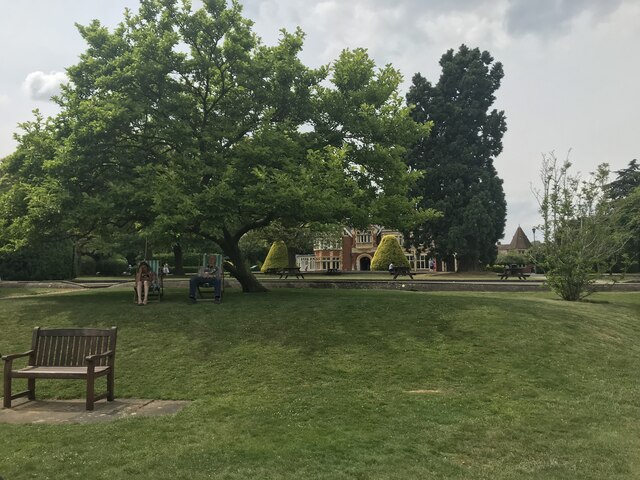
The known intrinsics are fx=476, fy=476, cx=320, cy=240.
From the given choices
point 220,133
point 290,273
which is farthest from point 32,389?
point 290,273

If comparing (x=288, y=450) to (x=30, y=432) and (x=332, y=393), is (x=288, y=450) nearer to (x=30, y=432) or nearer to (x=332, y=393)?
(x=332, y=393)

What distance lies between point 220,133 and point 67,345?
1080cm

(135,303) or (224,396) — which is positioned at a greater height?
(135,303)

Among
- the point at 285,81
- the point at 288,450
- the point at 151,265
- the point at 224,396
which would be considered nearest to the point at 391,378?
the point at 224,396

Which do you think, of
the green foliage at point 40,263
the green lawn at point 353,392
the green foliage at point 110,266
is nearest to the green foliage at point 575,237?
the green lawn at point 353,392

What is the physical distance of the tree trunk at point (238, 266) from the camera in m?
19.5

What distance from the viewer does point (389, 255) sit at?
193 feet

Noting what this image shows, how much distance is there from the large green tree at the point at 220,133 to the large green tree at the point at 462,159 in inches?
1101

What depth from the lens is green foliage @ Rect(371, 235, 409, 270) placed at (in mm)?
→ 58156

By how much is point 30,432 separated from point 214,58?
1503 cm

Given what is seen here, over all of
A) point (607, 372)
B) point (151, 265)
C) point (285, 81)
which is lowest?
point (607, 372)

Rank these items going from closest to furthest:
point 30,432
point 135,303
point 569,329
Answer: point 30,432 → point 569,329 → point 135,303

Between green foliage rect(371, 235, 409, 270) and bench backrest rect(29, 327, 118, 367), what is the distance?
5112 centimetres

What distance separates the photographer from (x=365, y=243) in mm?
78312
